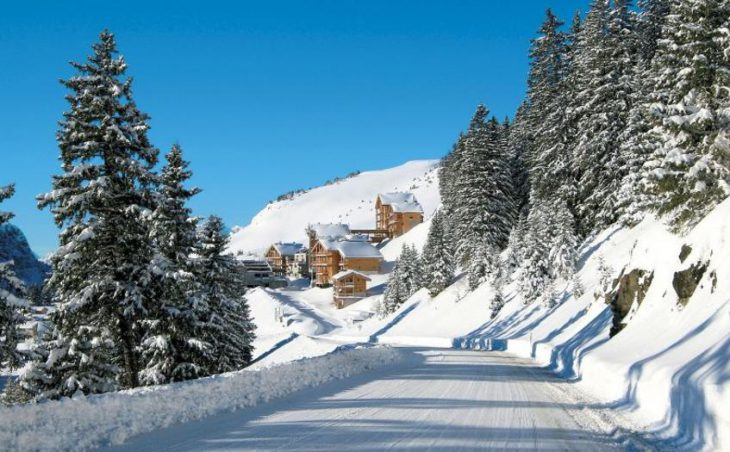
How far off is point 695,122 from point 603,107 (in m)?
18.1

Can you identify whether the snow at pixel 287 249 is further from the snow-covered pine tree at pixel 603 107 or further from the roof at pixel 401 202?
the snow-covered pine tree at pixel 603 107

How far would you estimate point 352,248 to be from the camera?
10638 centimetres

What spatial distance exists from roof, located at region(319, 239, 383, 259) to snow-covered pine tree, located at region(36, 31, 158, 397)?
8480 centimetres

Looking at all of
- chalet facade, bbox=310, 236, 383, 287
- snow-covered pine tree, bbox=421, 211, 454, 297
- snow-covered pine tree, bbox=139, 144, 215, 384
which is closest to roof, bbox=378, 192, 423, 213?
chalet facade, bbox=310, 236, 383, 287

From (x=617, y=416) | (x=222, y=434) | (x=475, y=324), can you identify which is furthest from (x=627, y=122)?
(x=222, y=434)

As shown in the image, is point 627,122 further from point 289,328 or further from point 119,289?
point 289,328

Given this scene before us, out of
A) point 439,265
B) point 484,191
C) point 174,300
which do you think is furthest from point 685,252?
point 439,265

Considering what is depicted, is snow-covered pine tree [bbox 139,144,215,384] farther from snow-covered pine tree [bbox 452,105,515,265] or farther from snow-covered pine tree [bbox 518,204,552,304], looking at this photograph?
snow-covered pine tree [bbox 452,105,515,265]

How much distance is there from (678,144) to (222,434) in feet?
68.4

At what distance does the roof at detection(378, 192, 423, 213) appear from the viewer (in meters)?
129

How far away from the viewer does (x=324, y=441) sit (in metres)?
8.05

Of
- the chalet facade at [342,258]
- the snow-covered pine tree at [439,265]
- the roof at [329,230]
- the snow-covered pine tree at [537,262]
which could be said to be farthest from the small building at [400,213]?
the snow-covered pine tree at [537,262]

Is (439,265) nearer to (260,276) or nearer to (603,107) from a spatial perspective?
(603,107)

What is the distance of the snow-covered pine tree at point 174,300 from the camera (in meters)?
18.7
